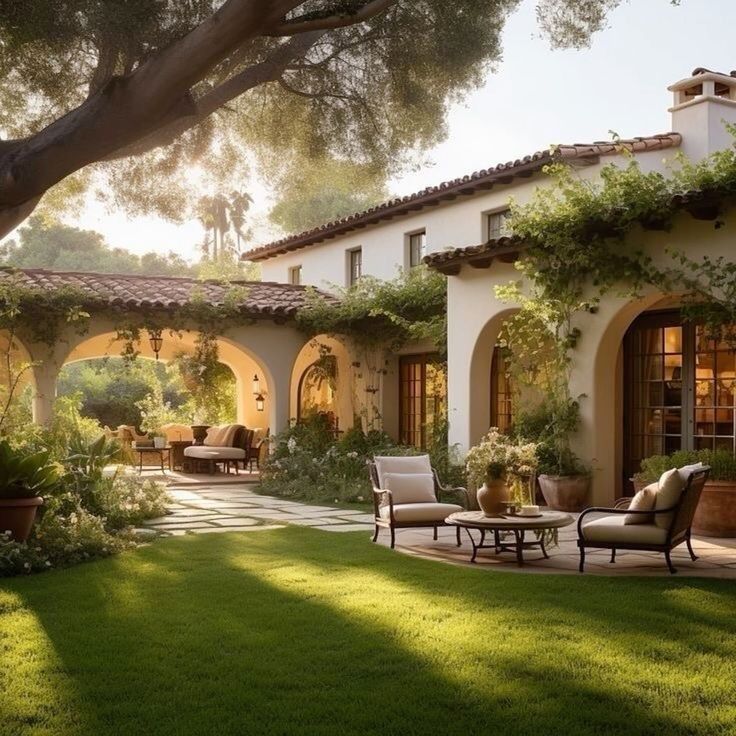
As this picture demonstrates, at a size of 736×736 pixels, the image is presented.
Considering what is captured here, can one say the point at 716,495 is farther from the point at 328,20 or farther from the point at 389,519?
the point at 328,20

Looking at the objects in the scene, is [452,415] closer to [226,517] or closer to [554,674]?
[226,517]

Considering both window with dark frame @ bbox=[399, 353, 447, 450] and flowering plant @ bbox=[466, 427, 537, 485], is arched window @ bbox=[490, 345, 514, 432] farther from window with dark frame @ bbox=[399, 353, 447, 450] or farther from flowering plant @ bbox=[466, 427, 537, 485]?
flowering plant @ bbox=[466, 427, 537, 485]

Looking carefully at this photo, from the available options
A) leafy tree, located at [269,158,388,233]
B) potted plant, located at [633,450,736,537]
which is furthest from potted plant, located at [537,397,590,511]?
leafy tree, located at [269,158,388,233]

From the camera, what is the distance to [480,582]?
23.2 ft

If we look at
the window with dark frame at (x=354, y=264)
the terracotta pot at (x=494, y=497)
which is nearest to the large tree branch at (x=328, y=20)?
the terracotta pot at (x=494, y=497)

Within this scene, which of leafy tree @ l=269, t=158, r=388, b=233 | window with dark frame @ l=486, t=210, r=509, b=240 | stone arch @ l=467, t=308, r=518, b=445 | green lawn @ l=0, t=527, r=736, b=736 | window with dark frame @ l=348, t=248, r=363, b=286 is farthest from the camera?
window with dark frame @ l=348, t=248, r=363, b=286

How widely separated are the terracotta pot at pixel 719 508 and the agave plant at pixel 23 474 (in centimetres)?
641

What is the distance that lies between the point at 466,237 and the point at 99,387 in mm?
16493

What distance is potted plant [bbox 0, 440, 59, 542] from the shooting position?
786cm

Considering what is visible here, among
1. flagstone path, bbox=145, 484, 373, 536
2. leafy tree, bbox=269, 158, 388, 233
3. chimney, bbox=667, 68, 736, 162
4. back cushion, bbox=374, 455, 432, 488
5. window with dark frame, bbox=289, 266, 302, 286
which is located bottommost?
flagstone path, bbox=145, 484, 373, 536

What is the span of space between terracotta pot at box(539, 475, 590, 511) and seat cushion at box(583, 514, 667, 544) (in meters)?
3.45

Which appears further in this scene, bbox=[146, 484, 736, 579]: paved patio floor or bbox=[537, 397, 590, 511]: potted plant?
bbox=[537, 397, 590, 511]: potted plant

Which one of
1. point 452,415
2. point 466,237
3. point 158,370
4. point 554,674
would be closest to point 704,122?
point 466,237

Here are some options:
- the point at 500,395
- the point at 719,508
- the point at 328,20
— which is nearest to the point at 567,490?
the point at 719,508
